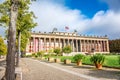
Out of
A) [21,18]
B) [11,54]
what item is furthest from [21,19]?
[11,54]

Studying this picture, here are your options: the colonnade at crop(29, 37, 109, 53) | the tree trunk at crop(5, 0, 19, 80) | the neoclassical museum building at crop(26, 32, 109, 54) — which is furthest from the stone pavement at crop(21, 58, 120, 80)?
the colonnade at crop(29, 37, 109, 53)

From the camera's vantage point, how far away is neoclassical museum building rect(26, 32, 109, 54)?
139250mm

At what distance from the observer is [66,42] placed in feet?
519

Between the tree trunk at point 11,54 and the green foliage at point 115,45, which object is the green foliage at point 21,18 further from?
the green foliage at point 115,45

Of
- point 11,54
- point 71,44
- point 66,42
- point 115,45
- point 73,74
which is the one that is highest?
point 66,42

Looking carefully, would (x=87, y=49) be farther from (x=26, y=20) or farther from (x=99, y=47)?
(x=26, y=20)

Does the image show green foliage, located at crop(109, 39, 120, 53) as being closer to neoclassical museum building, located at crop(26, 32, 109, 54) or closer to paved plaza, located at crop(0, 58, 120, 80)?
neoclassical museum building, located at crop(26, 32, 109, 54)

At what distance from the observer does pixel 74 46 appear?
164 meters

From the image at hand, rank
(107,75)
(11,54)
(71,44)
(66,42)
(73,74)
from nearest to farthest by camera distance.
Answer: (11,54)
(107,75)
(73,74)
(66,42)
(71,44)

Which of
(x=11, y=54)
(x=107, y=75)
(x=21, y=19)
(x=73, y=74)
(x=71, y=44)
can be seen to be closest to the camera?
(x=11, y=54)

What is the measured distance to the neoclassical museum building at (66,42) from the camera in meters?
139

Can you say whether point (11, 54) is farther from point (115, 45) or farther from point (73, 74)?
point (115, 45)

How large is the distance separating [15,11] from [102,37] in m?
171

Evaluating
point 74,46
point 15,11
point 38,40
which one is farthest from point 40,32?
point 15,11
